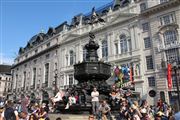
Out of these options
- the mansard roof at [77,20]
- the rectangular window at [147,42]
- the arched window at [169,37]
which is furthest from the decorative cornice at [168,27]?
the mansard roof at [77,20]

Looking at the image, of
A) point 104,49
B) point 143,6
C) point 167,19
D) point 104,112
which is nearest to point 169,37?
point 167,19

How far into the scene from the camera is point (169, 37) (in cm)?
3153

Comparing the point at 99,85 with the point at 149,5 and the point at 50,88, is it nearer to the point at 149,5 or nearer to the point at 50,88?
the point at 149,5

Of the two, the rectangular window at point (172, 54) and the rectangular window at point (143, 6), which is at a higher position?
the rectangular window at point (143, 6)

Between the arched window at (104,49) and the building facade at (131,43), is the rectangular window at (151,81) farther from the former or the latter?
the arched window at (104,49)

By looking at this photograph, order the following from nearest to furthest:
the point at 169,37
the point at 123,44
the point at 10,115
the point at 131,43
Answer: the point at 10,115 < the point at 169,37 < the point at 131,43 < the point at 123,44

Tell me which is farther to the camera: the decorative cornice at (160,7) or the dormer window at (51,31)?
the dormer window at (51,31)

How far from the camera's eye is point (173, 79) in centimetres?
2955

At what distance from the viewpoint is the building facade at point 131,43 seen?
31234 mm

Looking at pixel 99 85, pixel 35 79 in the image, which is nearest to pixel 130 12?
pixel 99 85

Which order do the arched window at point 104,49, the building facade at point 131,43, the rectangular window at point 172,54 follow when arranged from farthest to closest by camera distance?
1. the arched window at point 104,49
2. the building facade at point 131,43
3. the rectangular window at point 172,54

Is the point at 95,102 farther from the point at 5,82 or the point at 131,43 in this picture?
the point at 5,82

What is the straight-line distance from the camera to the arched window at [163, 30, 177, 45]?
31.0 meters

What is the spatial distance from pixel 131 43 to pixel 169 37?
6748 mm
